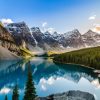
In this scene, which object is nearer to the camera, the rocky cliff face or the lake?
the rocky cliff face

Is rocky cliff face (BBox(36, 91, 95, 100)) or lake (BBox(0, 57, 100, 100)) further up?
rocky cliff face (BBox(36, 91, 95, 100))

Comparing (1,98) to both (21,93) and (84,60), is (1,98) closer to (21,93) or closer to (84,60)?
(21,93)

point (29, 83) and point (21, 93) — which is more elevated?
point (29, 83)

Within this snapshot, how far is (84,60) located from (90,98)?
141 metres

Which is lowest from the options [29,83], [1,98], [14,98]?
[1,98]

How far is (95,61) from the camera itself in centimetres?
17088

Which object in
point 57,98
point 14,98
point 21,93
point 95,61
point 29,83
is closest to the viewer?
point 29,83

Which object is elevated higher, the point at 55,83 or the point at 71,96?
the point at 71,96

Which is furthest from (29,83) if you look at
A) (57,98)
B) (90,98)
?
(90,98)

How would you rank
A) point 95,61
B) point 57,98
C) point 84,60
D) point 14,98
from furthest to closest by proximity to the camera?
point 84,60 → point 95,61 → point 57,98 → point 14,98

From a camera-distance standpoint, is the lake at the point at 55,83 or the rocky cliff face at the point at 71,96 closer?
the rocky cliff face at the point at 71,96

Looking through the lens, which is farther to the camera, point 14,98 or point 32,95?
point 14,98

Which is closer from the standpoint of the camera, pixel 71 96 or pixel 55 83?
pixel 71 96

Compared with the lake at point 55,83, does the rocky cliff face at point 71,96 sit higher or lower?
higher
